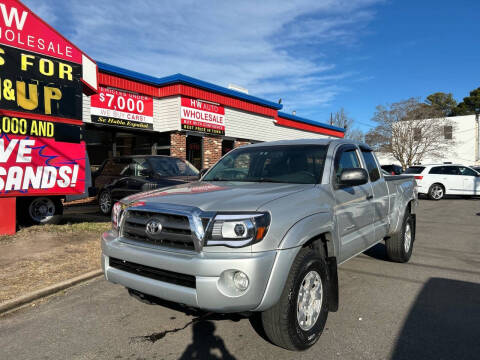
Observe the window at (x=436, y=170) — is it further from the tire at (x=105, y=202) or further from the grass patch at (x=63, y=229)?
the grass patch at (x=63, y=229)

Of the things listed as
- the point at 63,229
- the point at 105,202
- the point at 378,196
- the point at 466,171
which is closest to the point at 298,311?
the point at 378,196

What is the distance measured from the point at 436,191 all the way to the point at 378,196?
13.4 m

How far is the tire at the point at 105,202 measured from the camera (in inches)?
383

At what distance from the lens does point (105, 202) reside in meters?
9.89

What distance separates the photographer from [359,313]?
362 centimetres

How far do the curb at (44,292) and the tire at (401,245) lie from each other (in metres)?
4.25

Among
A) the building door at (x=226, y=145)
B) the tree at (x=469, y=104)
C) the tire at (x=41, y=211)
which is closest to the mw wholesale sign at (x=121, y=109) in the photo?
the building door at (x=226, y=145)

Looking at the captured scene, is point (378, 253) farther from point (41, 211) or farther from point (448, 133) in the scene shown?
point (448, 133)

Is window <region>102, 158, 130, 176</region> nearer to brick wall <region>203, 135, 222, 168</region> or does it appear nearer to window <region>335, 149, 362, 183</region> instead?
brick wall <region>203, 135, 222, 168</region>

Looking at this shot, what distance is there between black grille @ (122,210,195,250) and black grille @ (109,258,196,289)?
203 millimetres

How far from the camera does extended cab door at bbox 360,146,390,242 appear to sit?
4.45 metres

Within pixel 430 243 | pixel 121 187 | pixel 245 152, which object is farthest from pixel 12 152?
pixel 430 243

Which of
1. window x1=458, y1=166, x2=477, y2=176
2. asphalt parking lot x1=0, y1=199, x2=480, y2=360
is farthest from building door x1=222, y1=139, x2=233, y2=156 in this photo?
asphalt parking lot x1=0, y1=199, x2=480, y2=360

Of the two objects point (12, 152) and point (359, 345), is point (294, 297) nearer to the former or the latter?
point (359, 345)
